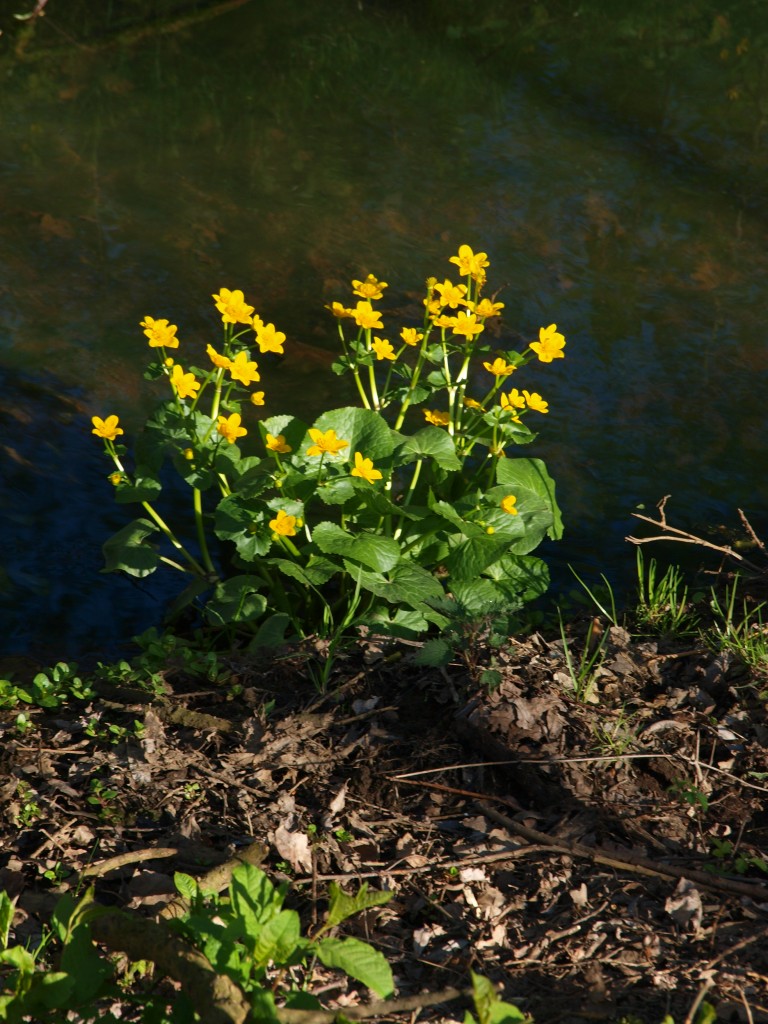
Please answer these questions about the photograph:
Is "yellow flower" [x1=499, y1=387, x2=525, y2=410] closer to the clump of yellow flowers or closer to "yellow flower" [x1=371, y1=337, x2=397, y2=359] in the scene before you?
the clump of yellow flowers

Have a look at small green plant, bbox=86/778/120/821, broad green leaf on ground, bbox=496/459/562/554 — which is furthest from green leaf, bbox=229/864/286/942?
broad green leaf on ground, bbox=496/459/562/554

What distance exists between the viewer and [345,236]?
569cm

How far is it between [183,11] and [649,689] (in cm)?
729

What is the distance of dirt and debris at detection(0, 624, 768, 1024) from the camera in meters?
2.00

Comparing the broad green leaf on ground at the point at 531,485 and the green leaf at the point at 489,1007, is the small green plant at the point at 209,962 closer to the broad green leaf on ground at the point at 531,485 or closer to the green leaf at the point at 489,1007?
the green leaf at the point at 489,1007

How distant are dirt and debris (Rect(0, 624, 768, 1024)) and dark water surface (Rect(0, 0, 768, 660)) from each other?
105cm

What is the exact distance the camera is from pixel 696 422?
15.1ft

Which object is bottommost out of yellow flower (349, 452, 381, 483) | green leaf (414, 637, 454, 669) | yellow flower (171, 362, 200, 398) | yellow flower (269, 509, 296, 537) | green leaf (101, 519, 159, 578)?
green leaf (101, 519, 159, 578)

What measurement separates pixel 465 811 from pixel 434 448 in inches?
44.1

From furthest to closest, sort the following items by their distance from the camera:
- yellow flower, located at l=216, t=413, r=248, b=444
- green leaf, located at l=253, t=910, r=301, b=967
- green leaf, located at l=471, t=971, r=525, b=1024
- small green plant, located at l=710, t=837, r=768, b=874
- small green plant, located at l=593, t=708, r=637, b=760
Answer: yellow flower, located at l=216, t=413, r=248, b=444 → small green plant, located at l=593, t=708, r=637, b=760 → small green plant, located at l=710, t=837, r=768, b=874 → green leaf, located at l=253, t=910, r=301, b=967 → green leaf, located at l=471, t=971, r=525, b=1024

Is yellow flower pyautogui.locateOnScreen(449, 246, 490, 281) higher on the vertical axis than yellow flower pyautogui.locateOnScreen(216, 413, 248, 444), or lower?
higher

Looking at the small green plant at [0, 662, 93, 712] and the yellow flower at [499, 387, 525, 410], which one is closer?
the small green plant at [0, 662, 93, 712]

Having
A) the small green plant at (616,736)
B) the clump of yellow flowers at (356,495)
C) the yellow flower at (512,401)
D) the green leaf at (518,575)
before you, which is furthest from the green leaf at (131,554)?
the small green plant at (616,736)

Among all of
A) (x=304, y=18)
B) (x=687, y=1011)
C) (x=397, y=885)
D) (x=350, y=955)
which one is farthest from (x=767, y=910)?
(x=304, y=18)
